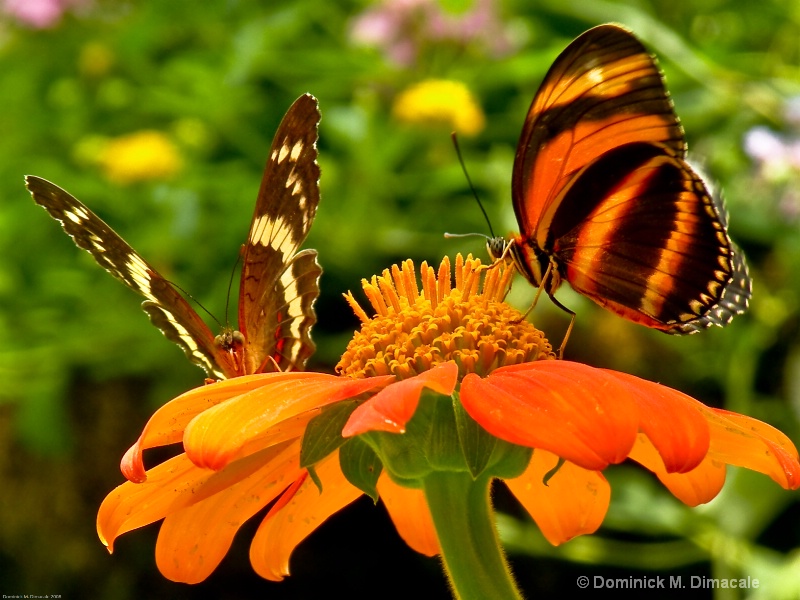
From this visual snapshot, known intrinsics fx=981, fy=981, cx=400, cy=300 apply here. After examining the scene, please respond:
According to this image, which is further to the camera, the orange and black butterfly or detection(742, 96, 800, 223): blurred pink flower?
detection(742, 96, 800, 223): blurred pink flower

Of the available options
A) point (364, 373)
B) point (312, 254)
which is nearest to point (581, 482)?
point (364, 373)

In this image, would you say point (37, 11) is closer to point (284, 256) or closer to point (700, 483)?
point (284, 256)

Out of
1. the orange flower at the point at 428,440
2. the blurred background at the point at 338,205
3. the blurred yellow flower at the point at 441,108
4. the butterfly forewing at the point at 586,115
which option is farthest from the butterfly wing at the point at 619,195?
the blurred yellow flower at the point at 441,108

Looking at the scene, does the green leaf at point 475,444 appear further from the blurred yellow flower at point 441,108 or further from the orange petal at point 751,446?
the blurred yellow flower at point 441,108

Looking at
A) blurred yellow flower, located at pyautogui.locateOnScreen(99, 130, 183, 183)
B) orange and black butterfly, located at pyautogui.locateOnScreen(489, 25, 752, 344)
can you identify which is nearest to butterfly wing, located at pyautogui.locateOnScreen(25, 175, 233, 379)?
orange and black butterfly, located at pyautogui.locateOnScreen(489, 25, 752, 344)

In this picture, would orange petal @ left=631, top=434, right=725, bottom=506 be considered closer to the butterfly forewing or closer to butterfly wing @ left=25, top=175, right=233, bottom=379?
the butterfly forewing

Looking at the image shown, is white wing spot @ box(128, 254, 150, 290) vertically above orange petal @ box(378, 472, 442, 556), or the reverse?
white wing spot @ box(128, 254, 150, 290)

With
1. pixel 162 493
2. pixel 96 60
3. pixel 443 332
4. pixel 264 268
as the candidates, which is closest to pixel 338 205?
pixel 96 60
